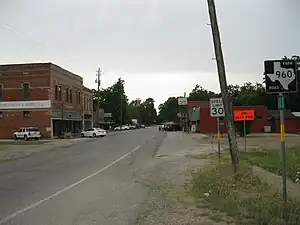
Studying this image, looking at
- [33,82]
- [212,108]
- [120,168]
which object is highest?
[33,82]

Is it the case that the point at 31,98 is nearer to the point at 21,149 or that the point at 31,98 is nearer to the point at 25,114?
the point at 25,114

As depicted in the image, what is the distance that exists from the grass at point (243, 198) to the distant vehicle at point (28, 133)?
44.2 metres

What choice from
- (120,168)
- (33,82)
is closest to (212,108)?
(120,168)

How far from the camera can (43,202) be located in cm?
1081

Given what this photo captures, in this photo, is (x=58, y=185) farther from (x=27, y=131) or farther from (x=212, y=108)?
(x=27, y=131)

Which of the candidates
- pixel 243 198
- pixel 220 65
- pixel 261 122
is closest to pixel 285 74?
pixel 243 198

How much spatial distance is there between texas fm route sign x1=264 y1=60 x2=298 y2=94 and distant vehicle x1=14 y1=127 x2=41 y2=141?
5024cm

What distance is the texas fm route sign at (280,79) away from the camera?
852cm

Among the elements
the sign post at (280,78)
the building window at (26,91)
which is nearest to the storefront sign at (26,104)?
the building window at (26,91)

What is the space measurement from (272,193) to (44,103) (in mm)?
52282

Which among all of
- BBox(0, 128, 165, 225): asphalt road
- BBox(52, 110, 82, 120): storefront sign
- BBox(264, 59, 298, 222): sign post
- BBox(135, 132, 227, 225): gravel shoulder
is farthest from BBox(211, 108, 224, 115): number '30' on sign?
BBox(52, 110, 82, 120): storefront sign

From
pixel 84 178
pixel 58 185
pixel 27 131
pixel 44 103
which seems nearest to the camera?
pixel 58 185

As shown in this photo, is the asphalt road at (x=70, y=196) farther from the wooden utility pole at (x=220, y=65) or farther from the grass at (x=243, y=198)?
the wooden utility pole at (x=220, y=65)

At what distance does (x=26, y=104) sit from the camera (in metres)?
61.3
